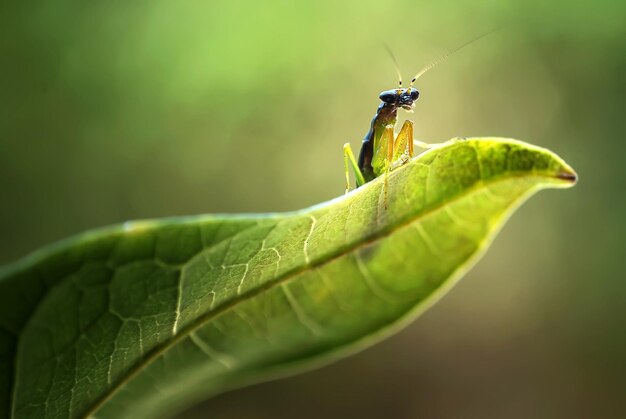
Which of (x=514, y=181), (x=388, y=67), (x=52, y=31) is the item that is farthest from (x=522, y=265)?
(x=514, y=181)

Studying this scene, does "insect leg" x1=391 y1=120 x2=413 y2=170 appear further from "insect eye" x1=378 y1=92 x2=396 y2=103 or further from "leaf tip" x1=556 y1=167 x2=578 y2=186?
"leaf tip" x1=556 y1=167 x2=578 y2=186

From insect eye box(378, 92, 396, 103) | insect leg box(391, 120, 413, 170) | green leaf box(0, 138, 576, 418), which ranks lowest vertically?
green leaf box(0, 138, 576, 418)

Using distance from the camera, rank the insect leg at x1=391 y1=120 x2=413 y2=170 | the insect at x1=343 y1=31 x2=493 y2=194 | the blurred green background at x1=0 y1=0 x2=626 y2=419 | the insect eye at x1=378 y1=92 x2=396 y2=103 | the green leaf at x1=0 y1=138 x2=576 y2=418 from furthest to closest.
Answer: the blurred green background at x1=0 y1=0 x2=626 y2=419 < the insect eye at x1=378 y1=92 x2=396 y2=103 < the insect at x1=343 y1=31 x2=493 y2=194 < the insect leg at x1=391 y1=120 x2=413 y2=170 < the green leaf at x1=0 y1=138 x2=576 y2=418

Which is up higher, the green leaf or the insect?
the insect

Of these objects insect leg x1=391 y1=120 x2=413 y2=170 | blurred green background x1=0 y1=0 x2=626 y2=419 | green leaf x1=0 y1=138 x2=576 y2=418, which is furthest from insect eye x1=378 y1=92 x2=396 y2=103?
blurred green background x1=0 y1=0 x2=626 y2=419

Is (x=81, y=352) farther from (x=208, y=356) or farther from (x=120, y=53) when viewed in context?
(x=120, y=53)

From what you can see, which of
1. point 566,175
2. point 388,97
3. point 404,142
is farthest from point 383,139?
point 566,175

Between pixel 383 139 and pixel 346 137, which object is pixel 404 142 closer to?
pixel 383 139
